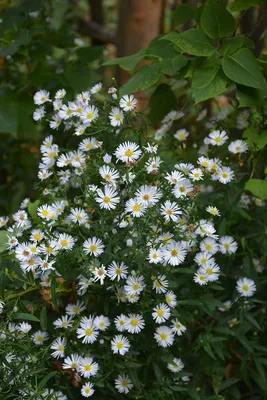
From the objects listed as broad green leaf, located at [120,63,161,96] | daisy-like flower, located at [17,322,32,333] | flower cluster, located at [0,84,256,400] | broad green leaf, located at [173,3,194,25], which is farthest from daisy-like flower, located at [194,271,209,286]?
broad green leaf, located at [173,3,194,25]

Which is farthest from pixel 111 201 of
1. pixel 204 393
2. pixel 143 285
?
pixel 204 393

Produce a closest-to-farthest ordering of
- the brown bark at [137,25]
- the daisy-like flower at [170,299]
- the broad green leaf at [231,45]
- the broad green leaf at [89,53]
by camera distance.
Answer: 1. the daisy-like flower at [170,299]
2. the broad green leaf at [231,45]
3. the broad green leaf at [89,53]
4. the brown bark at [137,25]

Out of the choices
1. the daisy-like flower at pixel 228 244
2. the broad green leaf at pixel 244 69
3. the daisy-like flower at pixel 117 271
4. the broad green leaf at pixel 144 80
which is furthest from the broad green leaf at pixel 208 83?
the daisy-like flower at pixel 117 271

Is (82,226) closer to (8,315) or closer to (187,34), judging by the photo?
(8,315)

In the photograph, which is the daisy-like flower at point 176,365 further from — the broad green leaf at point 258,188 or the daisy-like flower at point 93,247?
the broad green leaf at point 258,188

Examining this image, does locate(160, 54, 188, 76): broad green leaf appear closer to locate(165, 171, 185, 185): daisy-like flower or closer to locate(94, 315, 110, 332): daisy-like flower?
locate(165, 171, 185, 185): daisy-like flower

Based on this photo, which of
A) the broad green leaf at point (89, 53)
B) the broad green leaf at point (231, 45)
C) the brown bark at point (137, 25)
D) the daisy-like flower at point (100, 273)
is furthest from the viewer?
the brown bark at point (137, 25)
